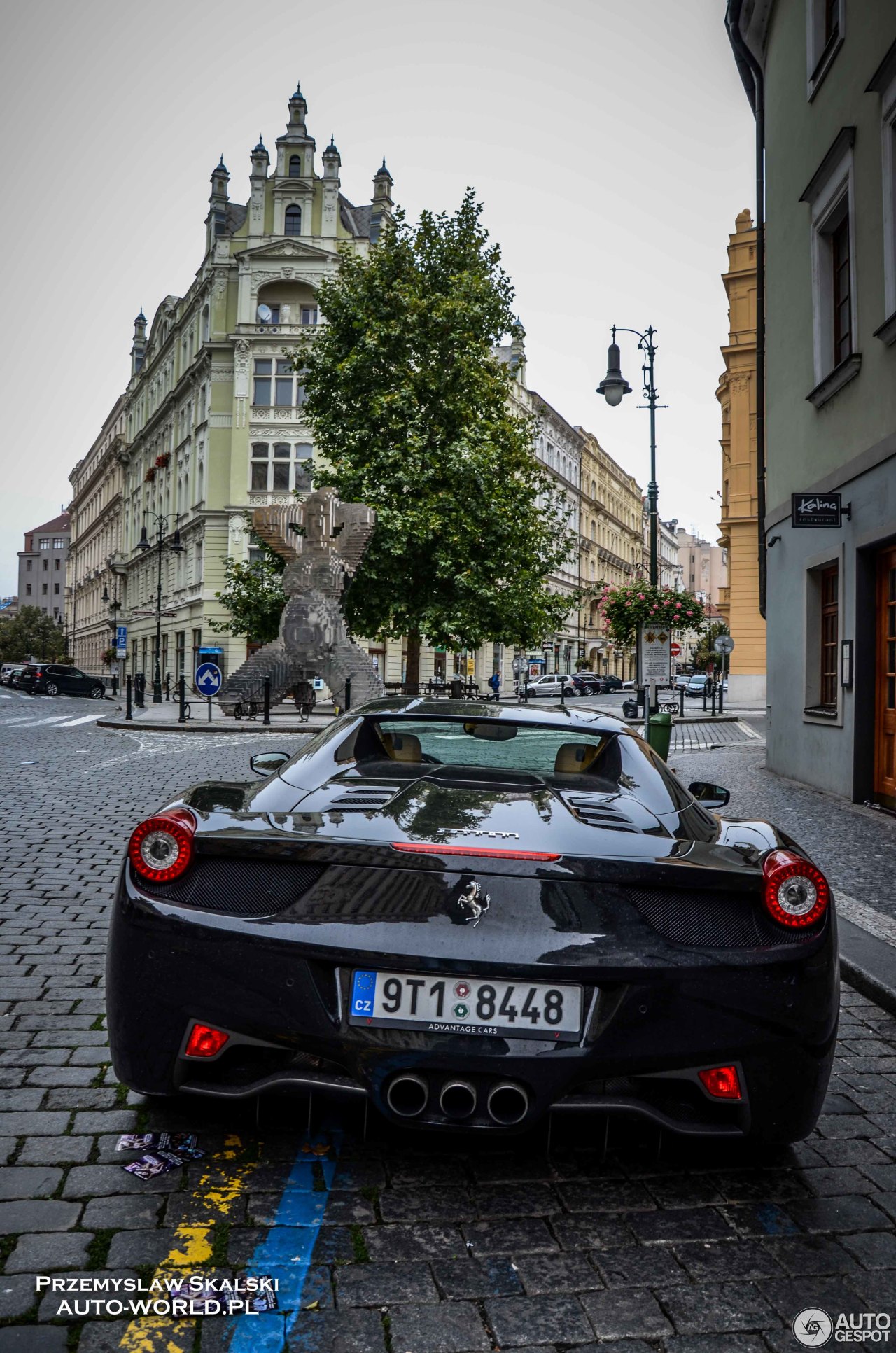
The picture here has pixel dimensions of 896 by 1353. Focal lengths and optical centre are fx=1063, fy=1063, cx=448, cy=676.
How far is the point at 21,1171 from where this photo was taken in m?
2.69

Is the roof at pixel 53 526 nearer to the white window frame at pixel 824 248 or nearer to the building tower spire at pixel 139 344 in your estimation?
the building tower spire at pixel 139 344

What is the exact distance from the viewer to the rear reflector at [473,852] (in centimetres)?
257

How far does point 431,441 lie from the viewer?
95.5 feet

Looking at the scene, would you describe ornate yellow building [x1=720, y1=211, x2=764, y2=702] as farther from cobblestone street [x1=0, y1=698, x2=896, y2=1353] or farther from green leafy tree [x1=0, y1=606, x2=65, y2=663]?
green leafy tree [x1=0, y1=606, x2=65, y2=663]

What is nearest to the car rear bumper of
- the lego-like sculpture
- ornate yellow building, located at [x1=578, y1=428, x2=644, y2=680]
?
the lego-like sculpture

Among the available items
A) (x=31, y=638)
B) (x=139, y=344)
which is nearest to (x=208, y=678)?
(x=139, y=344)

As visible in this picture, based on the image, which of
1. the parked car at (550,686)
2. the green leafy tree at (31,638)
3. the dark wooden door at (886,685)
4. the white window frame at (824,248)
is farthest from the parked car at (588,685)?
the green leafy tree at (31,638)

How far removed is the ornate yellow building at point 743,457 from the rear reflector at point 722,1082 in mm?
38155

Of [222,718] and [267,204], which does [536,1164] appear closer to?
[222,718]

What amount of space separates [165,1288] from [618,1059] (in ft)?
3.54

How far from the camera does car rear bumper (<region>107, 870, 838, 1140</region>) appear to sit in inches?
96.8

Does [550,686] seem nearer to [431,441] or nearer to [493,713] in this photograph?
[431,441]

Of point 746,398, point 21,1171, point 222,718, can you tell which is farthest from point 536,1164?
point 746,398

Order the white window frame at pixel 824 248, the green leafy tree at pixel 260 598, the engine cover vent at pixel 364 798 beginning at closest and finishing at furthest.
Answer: the engine cover vent at pixel 364 798 → the white window frame at pixel 824 248 → the green leafy tree at pixel 260 598
